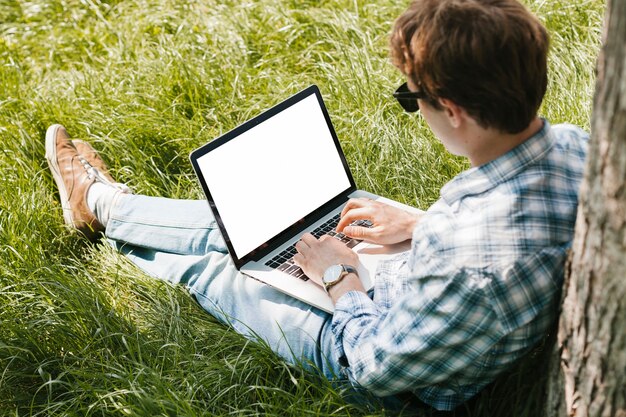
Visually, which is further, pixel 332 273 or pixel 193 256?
pixel 193 256

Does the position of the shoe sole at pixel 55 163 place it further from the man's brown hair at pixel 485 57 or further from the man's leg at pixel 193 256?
the man's brown hair at pixel 485 57

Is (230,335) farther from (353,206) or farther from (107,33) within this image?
(107,33)

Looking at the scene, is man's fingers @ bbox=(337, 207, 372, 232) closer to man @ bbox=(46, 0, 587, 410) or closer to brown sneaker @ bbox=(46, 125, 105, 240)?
man @ bbox=(46, 0, 587, 410)

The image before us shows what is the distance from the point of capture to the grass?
2523 millimetres

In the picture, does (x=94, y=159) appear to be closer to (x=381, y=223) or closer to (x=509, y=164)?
(x=381, y=223)

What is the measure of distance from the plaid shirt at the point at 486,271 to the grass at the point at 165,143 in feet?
0.77

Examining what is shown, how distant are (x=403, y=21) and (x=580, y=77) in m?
2.12

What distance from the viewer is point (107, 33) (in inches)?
197

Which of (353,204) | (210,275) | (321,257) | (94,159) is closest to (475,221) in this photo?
(321,257)

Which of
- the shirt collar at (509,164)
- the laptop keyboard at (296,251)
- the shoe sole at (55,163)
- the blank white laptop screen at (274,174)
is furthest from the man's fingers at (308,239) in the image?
the shoe sole at (55,163)

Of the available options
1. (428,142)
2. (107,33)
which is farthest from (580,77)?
(107,33)

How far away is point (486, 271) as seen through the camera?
182 cm

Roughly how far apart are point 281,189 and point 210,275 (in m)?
0.41

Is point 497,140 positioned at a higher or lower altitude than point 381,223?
higher
